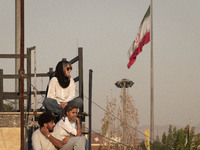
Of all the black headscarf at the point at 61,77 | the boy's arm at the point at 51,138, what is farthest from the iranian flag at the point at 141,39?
the boy's arm at the point at 51,138

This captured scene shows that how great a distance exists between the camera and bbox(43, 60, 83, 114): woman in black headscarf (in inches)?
497

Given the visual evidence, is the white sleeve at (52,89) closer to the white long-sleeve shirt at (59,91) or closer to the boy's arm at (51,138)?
the white long-sleeve shirt at (59,91)

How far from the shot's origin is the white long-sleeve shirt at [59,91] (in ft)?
42.1

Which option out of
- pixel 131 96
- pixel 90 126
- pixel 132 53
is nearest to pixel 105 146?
pixel 131 96

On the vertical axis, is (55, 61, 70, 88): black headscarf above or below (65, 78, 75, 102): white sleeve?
above

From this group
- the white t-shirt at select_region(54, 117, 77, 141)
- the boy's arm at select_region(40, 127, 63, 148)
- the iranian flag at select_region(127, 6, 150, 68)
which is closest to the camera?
the boy's arm at select_region(40, 127, 63, 148)

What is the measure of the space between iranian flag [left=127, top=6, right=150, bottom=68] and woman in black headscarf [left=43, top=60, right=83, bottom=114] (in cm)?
1620

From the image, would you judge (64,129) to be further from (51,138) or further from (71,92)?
(71,92)

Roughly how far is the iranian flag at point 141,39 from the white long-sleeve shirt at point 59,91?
16.2 meters

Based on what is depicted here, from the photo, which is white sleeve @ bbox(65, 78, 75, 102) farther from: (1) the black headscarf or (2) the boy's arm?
(2) the boy's arm

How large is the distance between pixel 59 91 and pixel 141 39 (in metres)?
16.9

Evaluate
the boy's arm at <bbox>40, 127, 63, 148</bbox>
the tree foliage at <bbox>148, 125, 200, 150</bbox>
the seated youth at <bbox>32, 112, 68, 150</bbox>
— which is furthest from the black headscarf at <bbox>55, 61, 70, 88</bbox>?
the tree foliage at <bbox>148, 125, 200, 150</bbox>

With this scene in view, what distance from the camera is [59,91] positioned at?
42.2ft

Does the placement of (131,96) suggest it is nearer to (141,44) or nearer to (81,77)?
(141,44)
